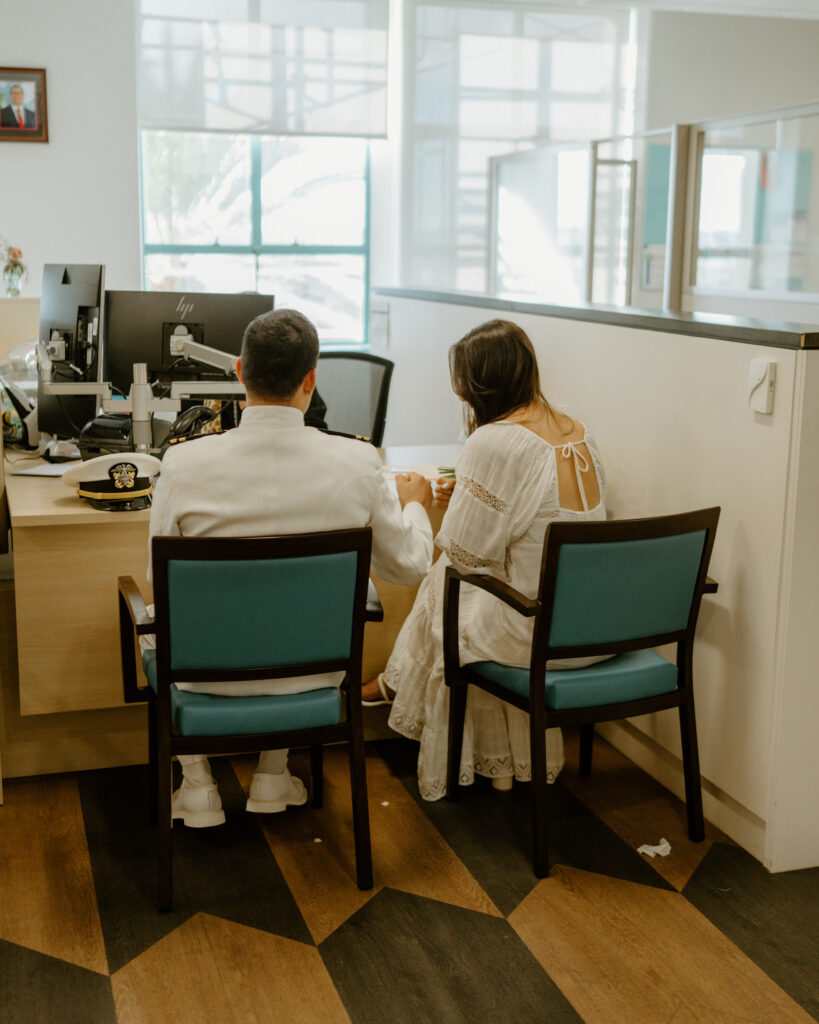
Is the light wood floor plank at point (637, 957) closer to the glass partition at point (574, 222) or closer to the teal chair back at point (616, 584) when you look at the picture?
the teal chair back at point (616, 584)

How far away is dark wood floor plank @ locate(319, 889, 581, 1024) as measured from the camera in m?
1.74

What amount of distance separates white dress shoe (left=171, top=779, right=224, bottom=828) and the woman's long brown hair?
105cm

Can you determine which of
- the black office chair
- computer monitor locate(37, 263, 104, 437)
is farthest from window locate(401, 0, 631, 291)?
computer monitor locate(37, 263, 104, 437)

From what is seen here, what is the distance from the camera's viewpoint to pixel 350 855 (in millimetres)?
2227

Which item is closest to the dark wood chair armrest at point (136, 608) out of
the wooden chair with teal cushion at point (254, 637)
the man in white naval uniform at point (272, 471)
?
the wooden chair with teal cushion at point (254, 637)

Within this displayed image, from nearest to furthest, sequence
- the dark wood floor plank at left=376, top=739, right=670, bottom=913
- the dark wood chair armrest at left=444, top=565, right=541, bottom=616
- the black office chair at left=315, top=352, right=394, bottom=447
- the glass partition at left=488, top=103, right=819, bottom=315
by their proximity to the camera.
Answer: the dark wood chair armrest at left=444, top=565, right=541, bottom=616 < the dark wood floor plank at left=376, top=739, right=670, bottom=913 < the black office chair at left=315, top=352, right=394, bottom=447 < the glass partition at left=488, top=103, right=819, bottom=315

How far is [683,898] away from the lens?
207 centimetres

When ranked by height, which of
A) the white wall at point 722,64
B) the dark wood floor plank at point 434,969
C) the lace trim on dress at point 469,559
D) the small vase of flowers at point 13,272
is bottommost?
the dark wood floor plank at point 434,969

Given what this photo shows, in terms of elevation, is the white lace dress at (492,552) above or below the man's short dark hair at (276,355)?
below

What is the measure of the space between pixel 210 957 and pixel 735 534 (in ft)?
4.42

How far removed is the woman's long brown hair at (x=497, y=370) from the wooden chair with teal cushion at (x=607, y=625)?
40 cm

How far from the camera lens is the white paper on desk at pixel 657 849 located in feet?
7.37

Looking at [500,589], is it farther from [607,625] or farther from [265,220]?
[265,220]

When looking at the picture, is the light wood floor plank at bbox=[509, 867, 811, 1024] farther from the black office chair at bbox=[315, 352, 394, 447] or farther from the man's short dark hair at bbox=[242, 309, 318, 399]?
the black office chair at bbox=[315, 352, 394, 447]
